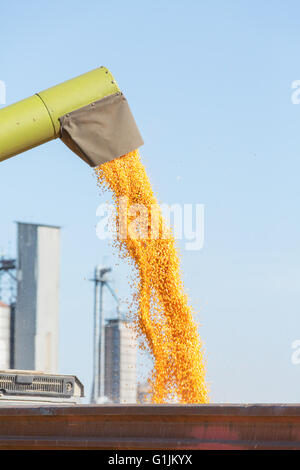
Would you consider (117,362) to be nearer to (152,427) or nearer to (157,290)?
(157,290)

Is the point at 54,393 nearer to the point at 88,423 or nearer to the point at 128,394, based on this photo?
the point at 88,423

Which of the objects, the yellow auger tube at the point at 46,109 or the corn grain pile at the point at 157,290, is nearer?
the yellow auger tube at the point at 46,109

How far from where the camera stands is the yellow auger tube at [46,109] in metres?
6.29

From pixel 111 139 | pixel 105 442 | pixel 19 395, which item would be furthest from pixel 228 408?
pixel 19 395

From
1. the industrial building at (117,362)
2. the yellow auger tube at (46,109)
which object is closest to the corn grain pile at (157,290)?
the yellow auger tube at (46,109)

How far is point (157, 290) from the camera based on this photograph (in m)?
8.52

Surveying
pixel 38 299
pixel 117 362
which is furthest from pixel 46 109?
pixel 117 362

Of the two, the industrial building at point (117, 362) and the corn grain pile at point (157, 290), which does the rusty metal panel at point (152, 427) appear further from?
the industrial building at point (117, 362)

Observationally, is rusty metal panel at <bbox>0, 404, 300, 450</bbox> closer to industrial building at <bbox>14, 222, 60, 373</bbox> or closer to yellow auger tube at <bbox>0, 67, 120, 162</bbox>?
yellow auger tube at <bbox>0, 67, 120, 162</bbox>

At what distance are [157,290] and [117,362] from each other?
26005 millimetres

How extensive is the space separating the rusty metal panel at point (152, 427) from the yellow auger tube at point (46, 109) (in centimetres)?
244

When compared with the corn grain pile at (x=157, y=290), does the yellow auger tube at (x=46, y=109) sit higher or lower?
higher

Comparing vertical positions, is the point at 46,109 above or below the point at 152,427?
above

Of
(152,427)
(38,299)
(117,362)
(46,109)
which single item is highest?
(46,109)
